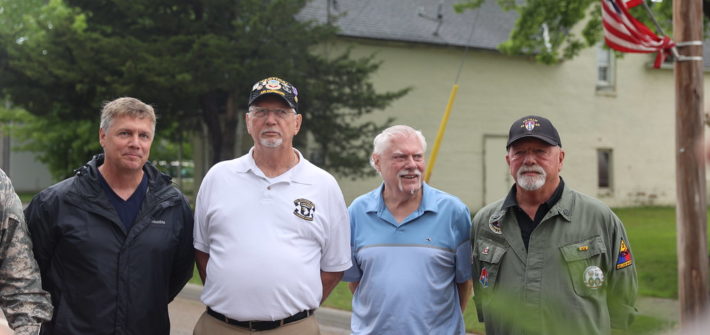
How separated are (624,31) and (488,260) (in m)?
4.73

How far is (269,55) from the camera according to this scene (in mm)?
18641

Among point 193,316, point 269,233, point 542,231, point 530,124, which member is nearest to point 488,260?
point 542,231

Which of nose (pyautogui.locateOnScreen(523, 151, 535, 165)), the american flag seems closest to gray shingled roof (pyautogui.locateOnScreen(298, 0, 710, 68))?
the american flag

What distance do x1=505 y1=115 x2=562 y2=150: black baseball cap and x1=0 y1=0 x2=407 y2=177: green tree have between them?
49.2 ft

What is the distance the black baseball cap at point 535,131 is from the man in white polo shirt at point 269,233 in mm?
960

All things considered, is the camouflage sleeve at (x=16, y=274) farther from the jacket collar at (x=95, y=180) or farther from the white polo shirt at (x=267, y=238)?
the white polo shirt at (x=267, y=238)

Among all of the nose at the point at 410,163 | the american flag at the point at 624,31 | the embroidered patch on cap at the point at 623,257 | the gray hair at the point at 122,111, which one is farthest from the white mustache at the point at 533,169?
the american flag at the point at 624,31

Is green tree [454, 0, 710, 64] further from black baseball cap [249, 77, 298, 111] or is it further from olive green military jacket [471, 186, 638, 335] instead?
black baseball cap [249, 77, 298, 111]

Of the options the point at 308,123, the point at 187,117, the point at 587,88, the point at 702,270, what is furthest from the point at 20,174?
the point at 702,270

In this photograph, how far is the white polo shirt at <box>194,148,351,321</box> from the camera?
3.46 m

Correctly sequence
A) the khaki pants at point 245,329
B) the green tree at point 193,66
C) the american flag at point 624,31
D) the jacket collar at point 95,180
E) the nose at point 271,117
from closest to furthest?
the jacket collar at point 95,180 < the khaki pants at point 245,329 < the nose at point 271,117 < the american flag at point 624,31 < the green tree at point 193,66

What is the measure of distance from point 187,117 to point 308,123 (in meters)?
3.58

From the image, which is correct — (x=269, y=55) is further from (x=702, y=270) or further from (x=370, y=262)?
(x=370, y=262)

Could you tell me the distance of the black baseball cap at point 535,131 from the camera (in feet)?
11.1
